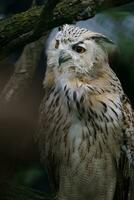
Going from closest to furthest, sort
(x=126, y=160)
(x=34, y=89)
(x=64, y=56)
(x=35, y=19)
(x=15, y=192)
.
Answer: (x=35, y=19) → (x=15, y=192) → (x=64, y=56) → (x=126, y=160) → (x=34, y=89)

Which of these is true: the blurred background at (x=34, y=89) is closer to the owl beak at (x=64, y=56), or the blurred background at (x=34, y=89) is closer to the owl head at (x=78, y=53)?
the owl head at (x=78, y=53)

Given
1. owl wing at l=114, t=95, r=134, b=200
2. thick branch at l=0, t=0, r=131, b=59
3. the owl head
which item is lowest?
owl wing at l=114, t=95, r=134, b=200

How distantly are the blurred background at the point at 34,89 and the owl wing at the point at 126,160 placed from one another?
232 mm

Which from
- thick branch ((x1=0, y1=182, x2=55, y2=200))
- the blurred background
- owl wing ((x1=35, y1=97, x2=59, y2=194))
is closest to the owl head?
the blurred background

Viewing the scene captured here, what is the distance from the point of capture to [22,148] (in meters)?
3.90

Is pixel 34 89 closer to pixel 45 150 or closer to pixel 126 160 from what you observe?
pixel 45 150

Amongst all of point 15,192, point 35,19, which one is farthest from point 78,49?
point 15,192

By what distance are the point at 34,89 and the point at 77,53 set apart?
52cm

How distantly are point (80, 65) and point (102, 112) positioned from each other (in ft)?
0.93

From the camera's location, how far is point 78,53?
3721 mm

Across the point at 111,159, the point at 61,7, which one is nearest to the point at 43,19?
the point at 61,7

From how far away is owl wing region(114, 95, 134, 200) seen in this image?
148 inches

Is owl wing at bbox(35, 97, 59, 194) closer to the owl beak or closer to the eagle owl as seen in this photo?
the eagle owl

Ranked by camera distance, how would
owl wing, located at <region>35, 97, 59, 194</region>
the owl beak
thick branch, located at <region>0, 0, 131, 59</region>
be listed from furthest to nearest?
owl wing, located at <region>35, 97, 59, 194</region>
the owl beak
thick branch, located at <region>0, 0, 131, 59</region>
